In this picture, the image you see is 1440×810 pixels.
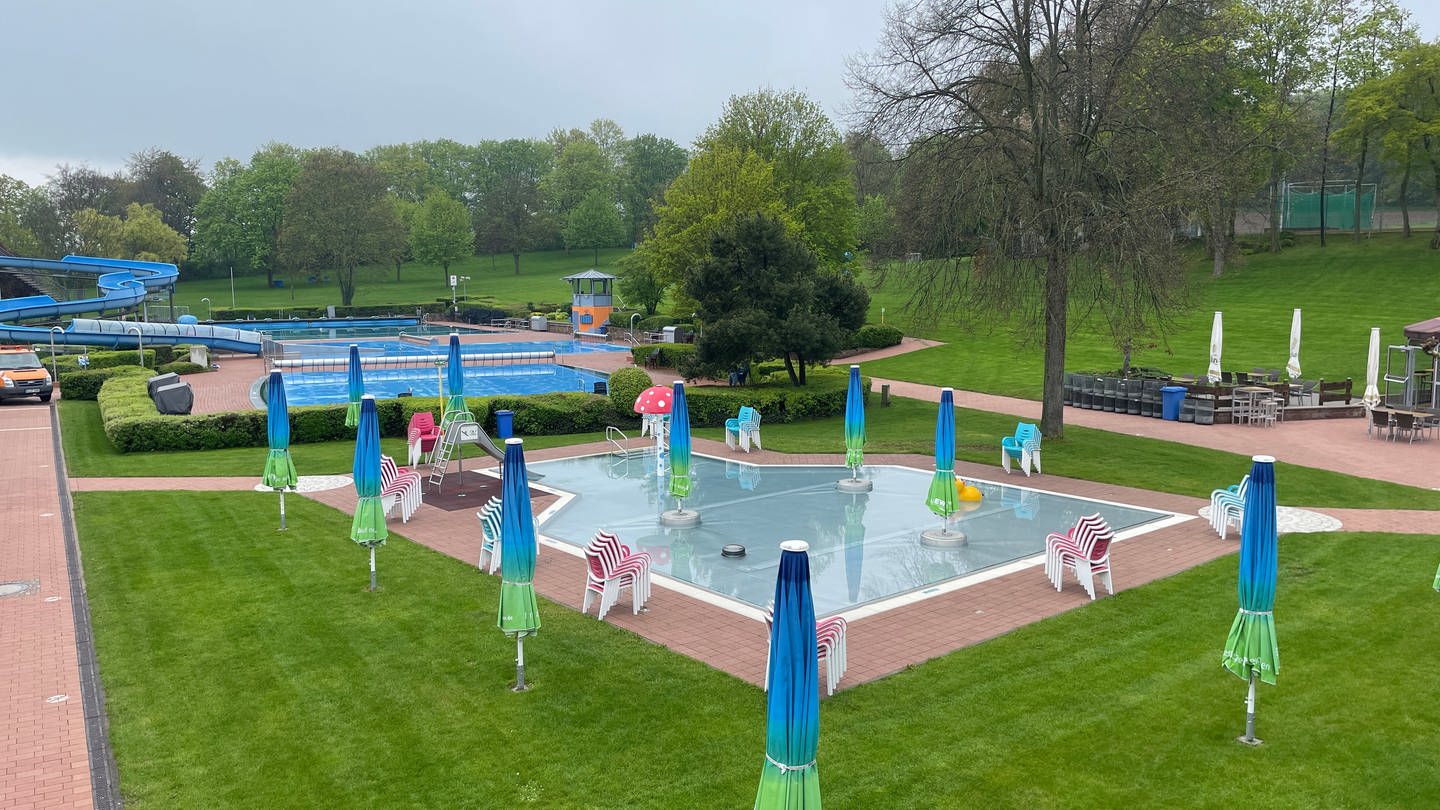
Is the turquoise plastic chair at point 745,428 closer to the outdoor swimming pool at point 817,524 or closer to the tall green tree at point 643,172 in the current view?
the outdoor swimming pool at point 817,524

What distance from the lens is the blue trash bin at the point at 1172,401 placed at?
27.6 meters

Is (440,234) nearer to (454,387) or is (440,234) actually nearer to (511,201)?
(511,201)

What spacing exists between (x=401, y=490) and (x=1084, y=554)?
1112 centimetres

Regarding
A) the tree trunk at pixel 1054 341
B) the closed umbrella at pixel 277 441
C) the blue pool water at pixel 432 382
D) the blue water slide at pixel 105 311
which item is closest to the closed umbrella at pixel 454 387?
the closed umbrella at pixel 277 441

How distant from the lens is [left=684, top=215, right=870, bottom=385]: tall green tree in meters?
27.9

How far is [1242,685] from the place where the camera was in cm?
975

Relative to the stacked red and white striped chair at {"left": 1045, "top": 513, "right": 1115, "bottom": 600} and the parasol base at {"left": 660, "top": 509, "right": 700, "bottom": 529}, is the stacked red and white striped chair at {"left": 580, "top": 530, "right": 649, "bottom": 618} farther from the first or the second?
the stacked red and white striped chair at {"left": 1045, "top": 513, "right": 1115, "bottom": 600}

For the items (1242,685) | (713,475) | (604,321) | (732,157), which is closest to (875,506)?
(713,475)

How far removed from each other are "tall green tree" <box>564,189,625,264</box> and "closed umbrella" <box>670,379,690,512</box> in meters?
84.0

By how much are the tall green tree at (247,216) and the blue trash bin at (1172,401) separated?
78.3 metres

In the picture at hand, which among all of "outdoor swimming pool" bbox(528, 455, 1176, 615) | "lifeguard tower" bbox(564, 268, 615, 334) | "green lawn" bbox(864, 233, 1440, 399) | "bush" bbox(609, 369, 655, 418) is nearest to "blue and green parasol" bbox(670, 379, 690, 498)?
"outdoor swimming pool" bbox(528, 455, 1176, 615)

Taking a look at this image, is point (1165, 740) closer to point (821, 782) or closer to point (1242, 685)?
point (1242, 685)

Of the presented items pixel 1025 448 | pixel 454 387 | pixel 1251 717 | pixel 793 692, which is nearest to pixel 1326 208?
pixel 1025 448

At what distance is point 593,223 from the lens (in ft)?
321
